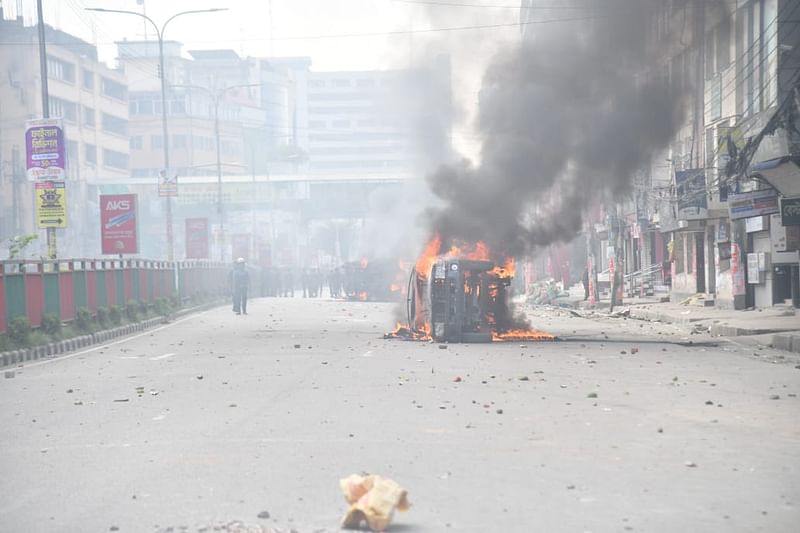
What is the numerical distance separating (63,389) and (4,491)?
6047 millimetres

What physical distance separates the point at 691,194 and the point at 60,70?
5532 cm

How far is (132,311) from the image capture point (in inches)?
1070

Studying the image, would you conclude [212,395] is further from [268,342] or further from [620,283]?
[620,283]

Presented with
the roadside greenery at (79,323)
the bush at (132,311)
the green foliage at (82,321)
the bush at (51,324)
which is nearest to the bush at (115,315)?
the roadside greenery at (79,323)

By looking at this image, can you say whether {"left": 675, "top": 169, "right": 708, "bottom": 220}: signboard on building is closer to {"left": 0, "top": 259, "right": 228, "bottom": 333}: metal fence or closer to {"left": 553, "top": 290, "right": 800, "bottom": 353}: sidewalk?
{"left": 553, "top": 290, "right": 800, "bottom": 353}: sidewalk

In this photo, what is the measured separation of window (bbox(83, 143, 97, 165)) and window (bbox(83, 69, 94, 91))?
4.26 meters

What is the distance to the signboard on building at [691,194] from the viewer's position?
97.1ft

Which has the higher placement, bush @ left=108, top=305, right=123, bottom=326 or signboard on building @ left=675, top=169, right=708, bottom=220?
signboard on building @ left=675, top=169, right=708, bottom=220

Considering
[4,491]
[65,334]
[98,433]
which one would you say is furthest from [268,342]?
[4,491]

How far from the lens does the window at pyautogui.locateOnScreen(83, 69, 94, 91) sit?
78.2 meters

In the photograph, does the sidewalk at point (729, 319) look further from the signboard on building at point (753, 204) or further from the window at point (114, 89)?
the window at point (114, 89)

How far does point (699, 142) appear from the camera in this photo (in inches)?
1300

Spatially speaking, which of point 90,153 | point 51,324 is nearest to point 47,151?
point 51,324

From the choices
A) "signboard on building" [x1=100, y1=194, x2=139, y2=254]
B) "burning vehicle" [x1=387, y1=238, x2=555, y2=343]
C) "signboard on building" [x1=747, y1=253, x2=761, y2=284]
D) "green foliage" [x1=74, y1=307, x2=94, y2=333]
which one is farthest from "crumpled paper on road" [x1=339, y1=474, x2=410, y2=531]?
"signboard on building" [x1=100, y1=194, x2=139, y2=254]
